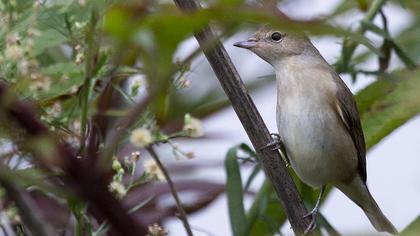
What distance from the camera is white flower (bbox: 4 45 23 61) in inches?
53.2

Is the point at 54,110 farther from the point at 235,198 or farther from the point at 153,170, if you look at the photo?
the point at 235,198

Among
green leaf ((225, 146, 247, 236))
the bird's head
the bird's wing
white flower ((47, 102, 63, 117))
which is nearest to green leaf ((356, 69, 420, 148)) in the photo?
green leaf ((225, 146, 247, 236))

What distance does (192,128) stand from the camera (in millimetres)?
1546

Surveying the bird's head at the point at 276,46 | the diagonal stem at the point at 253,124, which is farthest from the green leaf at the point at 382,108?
the bird's head at the point at 276,46

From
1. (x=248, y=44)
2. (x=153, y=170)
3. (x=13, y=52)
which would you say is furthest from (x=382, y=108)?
(x=248, y=44)

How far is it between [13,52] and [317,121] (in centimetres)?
221

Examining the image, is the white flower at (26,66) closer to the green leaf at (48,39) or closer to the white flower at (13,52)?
the white flower at (13,52)

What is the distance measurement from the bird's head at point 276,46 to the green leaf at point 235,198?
175cm

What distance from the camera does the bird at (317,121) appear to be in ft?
11.1

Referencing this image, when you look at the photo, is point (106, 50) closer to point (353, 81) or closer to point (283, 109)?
point (353, 81)

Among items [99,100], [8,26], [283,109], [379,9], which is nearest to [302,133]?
[283,109]

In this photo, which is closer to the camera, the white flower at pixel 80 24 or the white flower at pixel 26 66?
the white flower at pixel 26 66

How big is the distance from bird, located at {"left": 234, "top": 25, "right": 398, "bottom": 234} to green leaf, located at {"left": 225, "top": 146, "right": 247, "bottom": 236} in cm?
133

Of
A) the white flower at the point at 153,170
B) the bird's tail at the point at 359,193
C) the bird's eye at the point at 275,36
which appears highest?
the bird's eye at the point at 275,36
